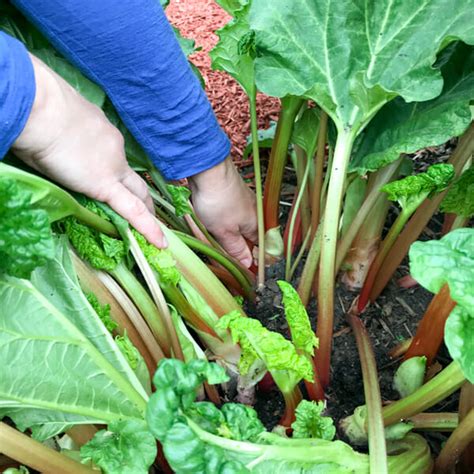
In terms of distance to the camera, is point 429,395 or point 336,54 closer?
point 429,395

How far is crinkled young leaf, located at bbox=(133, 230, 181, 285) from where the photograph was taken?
46.8 inches

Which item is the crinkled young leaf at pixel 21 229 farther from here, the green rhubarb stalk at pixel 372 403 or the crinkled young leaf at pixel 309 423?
the green rhubarb stalk at pixel 372 403

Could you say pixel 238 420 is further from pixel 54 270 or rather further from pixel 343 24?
pixel 343 24

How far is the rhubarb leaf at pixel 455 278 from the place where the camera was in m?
0.76

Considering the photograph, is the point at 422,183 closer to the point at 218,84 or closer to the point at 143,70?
the point at 143,70

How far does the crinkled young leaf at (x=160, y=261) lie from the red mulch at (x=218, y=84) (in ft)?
2.61

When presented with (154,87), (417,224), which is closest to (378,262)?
(417,224)

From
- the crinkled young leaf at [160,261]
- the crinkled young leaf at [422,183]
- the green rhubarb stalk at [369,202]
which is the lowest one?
the green rhubarb stalk at [369,202]

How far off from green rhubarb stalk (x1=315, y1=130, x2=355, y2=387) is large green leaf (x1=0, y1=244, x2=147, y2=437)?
395 mm

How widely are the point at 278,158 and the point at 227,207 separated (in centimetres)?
16

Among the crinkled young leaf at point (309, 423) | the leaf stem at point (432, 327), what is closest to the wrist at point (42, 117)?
the crinkled young leaf at point (309, 423)

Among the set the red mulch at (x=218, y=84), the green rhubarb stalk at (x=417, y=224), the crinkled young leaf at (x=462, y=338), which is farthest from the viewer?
the red mulch at (x=218, y=84)

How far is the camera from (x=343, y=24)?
1.19 m

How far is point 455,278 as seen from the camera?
77 cm
